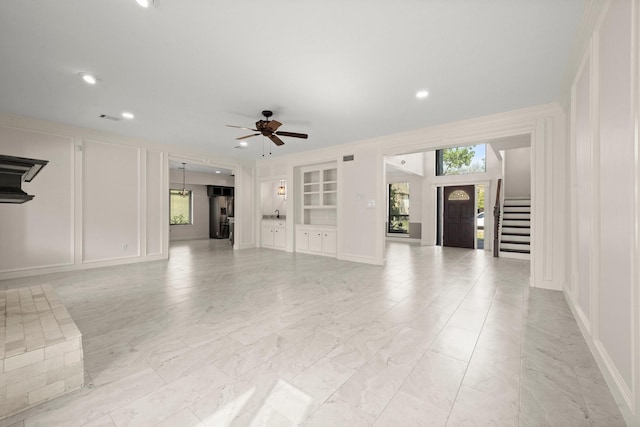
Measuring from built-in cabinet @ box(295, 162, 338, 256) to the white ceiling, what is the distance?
2886 millimetres

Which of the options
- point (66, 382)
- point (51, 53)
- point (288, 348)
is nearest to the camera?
point (66, 382)

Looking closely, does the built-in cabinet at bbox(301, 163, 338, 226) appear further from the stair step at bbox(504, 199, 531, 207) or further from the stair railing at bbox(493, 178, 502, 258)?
the stair step at bbox(504, 199, 531, 207)

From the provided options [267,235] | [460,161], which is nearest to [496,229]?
[460,161]

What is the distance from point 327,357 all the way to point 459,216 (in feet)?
28.9

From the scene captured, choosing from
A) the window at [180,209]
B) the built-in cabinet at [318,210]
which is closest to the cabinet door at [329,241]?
the built-in cabinet at [318,210]

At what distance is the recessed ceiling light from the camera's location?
3.17 metres

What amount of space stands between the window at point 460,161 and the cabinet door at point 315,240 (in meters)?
5.69

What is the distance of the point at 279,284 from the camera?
167 inches

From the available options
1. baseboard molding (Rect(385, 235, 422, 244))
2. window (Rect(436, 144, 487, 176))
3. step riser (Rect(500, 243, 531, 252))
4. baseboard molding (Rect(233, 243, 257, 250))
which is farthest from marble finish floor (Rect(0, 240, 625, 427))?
window (Rect(436, 144, 487, 176))

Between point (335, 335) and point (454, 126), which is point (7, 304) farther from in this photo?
point (454, 126)

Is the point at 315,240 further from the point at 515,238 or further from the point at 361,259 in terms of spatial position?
the point at 515,238

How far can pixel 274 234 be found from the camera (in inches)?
332

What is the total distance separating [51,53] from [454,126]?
5709 mm

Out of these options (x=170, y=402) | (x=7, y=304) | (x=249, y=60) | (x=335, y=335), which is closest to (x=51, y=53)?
(x=249, y=60)
